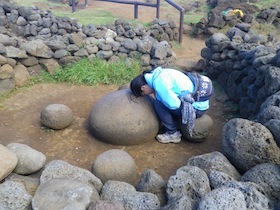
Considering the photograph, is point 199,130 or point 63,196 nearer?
point 63,196

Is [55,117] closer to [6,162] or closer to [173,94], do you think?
[173,94]

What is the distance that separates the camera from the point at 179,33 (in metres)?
9.77

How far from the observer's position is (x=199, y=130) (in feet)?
16.9

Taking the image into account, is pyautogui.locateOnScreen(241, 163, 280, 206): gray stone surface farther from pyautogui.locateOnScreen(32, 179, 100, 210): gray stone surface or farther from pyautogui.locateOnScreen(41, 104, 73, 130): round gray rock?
pyautogui.locateOnScreen(41, 104, 73, 130): round gray rock

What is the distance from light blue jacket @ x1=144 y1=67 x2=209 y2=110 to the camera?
4805 millimetres

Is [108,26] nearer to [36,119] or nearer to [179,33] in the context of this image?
[179,33]

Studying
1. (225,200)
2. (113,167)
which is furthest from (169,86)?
(225,200)

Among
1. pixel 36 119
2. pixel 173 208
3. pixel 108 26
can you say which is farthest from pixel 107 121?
pixel 108 26

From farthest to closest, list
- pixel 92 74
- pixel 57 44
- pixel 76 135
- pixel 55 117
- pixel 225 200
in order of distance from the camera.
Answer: pixel 57 44 → pixel 92 74 → pixel 76 135 → pixel 55 117 → pixel 225 200

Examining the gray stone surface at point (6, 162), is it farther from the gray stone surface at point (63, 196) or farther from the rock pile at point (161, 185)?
the gray stone surface at point (63, 196)

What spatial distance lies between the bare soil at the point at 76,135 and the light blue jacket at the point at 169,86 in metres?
0.71

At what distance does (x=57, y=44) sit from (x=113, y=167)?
426 cm

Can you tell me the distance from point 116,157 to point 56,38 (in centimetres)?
445

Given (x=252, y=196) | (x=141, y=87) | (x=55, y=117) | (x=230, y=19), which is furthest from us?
(x=230, y=19)
